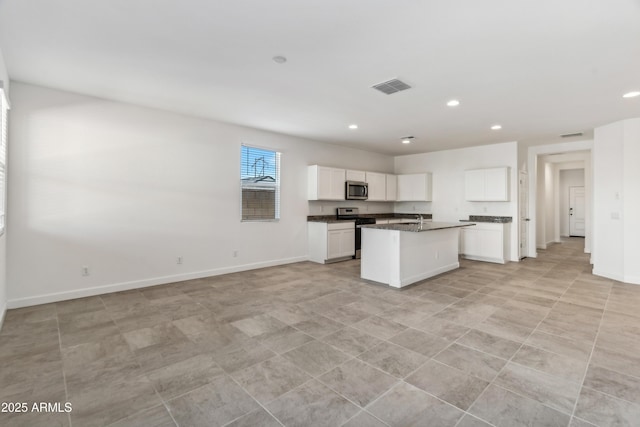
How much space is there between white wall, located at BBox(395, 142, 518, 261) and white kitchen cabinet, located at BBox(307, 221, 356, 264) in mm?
2660

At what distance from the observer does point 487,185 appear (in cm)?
680

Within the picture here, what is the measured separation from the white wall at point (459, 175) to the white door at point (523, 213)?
11.5 inches

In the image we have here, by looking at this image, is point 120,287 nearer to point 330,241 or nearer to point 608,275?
point 330,241

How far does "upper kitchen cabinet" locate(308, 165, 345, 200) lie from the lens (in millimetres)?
6484

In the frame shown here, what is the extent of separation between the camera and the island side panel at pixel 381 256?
179 inches

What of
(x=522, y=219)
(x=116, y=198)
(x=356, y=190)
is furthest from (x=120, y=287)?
(x=522, y=219)

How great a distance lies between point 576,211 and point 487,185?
7.61 m

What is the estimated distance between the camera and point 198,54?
2.90 metres

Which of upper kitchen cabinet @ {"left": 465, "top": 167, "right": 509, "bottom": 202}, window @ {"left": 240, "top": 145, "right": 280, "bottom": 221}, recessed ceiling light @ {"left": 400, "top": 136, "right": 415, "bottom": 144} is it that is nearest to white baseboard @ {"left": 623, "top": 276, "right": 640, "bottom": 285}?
upper kitchen cabinet @ {"left": 465, "top": 167, "right": 509, "bottom": 202}

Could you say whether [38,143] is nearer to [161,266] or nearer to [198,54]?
[161,266]

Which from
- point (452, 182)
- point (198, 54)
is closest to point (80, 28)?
point (198, 54)

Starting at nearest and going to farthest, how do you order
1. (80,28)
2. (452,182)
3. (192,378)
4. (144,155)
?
(192,378) → (80,28) → (144,155) → (452,182)

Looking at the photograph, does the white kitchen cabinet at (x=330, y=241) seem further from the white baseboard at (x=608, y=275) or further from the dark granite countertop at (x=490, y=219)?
the white baseboard at (x=608, y=275)

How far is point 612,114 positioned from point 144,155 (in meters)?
7.15
